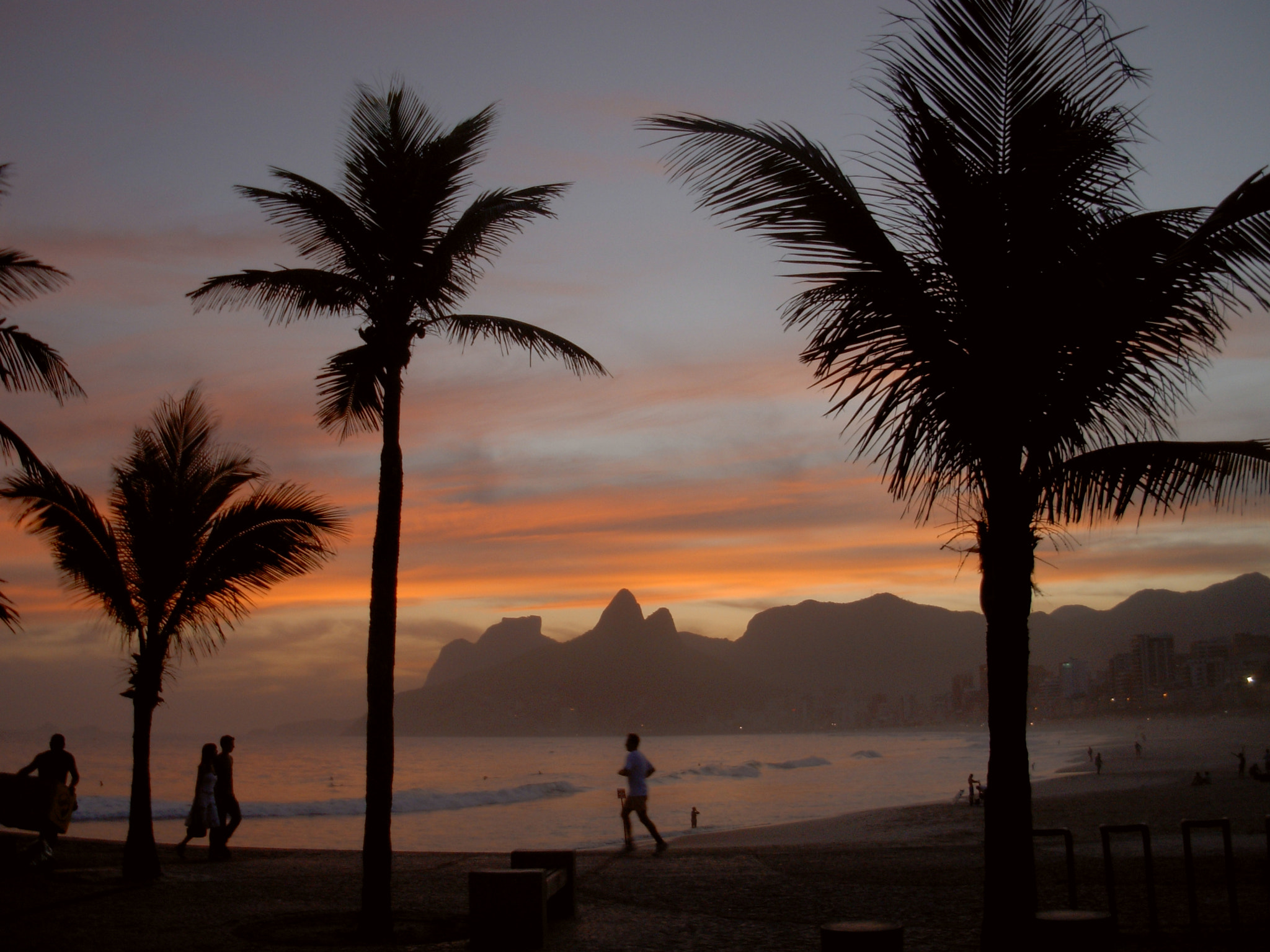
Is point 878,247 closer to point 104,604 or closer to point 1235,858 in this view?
point 1235,858

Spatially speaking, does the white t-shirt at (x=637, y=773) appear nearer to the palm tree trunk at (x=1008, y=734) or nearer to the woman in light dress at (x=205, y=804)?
the woman in light dress at (x=205, y=804)

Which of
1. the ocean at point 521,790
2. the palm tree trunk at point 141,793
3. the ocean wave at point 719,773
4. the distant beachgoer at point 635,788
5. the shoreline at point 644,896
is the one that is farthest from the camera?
the ocean wave at point 719,773

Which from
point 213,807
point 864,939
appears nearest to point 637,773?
point 213,807

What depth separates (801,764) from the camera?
9744 cm

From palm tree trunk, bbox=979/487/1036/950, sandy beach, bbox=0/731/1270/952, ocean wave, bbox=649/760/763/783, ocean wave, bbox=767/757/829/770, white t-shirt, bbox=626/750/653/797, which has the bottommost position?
ocean wave, bbox=767/757/829/770

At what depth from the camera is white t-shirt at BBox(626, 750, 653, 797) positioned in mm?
15242

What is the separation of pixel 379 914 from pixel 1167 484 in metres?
6.80

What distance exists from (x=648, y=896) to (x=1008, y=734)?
227 inches

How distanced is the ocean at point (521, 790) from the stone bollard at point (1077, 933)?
22583 mm

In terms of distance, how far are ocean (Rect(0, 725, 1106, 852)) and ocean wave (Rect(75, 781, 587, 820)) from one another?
0.12 m

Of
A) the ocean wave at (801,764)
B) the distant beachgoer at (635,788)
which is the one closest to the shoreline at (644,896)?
the distant beachgoer at (635,788)

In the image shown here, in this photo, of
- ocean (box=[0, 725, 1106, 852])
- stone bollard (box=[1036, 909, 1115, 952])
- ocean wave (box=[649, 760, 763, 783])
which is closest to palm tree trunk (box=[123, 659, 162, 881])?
stone bollard (box=[1036, 909, 1115, 952])

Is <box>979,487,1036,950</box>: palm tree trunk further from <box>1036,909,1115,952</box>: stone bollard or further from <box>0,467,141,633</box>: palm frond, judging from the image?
<box>0,467,141,633</box>: palm frond

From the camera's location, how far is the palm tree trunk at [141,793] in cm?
1142
